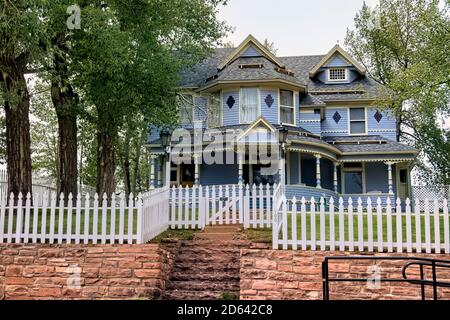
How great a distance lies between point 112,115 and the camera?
49.0 ft

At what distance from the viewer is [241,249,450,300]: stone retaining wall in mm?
8625

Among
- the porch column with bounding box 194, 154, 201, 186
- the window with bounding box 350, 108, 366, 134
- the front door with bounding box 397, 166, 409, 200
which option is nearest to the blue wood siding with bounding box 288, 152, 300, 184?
the porch column with bounding box 194, 154, 201, 186

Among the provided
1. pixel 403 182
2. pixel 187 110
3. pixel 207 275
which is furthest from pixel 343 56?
pixel 207 275

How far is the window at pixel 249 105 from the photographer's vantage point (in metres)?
20.4

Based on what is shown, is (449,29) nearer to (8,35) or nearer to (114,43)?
(114,43)

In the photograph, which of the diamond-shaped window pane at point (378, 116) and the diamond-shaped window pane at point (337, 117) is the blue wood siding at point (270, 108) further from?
the diamond-shaped window pane at point (378, 116)

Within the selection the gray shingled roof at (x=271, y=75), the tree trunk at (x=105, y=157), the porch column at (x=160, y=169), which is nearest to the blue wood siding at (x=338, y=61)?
the gray shingled roof at (x=271, y=75)

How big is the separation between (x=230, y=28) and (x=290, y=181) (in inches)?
311

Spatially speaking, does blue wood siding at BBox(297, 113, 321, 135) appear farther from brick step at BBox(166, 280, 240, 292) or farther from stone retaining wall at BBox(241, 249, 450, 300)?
brick step at BBox(166, 280, 240, 292)

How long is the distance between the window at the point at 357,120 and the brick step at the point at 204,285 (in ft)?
51.4

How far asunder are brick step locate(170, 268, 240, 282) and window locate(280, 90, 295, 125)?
12270 millimetres

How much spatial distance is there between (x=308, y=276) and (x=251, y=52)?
49.7ft

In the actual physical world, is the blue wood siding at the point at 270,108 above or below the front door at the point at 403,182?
above
